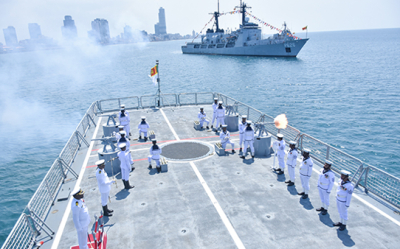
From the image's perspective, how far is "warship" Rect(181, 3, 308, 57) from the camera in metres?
97.7

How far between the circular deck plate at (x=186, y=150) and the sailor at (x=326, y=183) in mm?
6452

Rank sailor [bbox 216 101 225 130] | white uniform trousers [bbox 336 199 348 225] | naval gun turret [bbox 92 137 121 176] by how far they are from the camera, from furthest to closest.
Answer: sailor [bbox 216 101 225 130] → naval gun turret [bbox 92 137 121 176] → white uniform trousers [bbox 336 199 348 225]

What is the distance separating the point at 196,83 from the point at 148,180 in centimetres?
5145

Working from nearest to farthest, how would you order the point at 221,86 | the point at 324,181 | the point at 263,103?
the point at 324,181, the point at 263,103, the point at 221,86

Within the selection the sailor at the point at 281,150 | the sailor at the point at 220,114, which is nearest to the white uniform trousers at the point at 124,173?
the sailor at the point at 281,150

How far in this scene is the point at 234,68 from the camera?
3241 inches

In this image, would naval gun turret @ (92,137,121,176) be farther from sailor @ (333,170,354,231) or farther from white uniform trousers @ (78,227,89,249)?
sailor @ (333,170,354,231)

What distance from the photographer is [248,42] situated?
355 feet

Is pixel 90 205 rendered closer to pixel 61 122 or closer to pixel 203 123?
pixel 203 123

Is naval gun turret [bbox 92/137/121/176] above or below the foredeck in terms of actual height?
above

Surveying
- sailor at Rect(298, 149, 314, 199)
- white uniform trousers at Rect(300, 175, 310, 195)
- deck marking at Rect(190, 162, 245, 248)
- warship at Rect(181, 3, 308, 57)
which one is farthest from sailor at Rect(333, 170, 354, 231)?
warship at Rect(181, 3, 308, 57)

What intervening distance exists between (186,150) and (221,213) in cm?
601

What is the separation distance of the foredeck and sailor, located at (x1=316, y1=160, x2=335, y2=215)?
36 centimetres

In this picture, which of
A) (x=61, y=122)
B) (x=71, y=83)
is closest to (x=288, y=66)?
(x=71, y=83)
